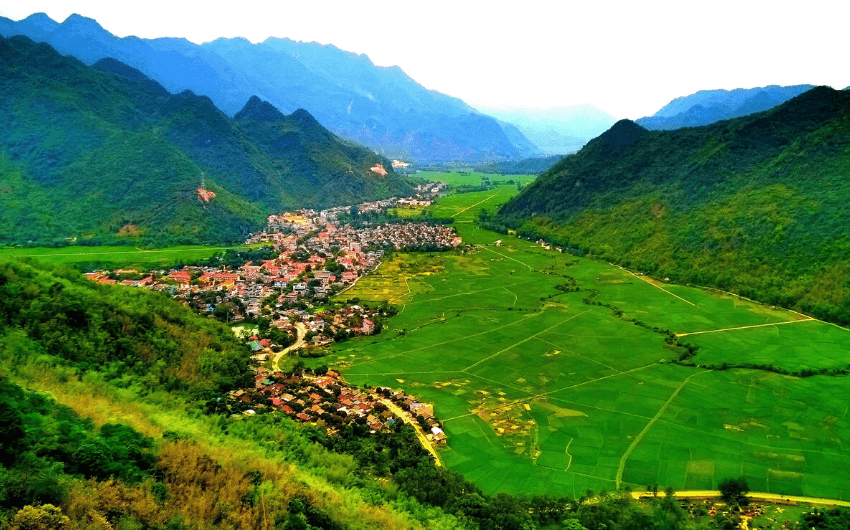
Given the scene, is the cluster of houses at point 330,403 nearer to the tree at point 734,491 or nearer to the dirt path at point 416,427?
the dirt path at point 416,427

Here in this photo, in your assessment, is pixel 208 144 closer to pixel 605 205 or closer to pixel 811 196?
pixel 605 205

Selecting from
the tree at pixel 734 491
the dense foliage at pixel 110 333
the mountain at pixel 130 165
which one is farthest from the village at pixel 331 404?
the mountain at pixel 130 165

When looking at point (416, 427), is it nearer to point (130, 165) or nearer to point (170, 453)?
point (170, 453)

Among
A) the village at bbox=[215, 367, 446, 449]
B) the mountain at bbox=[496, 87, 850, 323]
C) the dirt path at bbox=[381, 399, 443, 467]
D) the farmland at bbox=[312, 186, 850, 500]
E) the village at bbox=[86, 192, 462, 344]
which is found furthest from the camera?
the mountain at bbox=[496, 87, 850, 323]

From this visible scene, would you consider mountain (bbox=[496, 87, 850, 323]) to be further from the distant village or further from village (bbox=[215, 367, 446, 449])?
village (bbox=[215, 367, 446, 449])

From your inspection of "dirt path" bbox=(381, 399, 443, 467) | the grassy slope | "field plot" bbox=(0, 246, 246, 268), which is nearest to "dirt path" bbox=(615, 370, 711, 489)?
"dirt path" bbox=(381, 399, 443, 467)

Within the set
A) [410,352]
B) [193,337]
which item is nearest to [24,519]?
[193,337]
